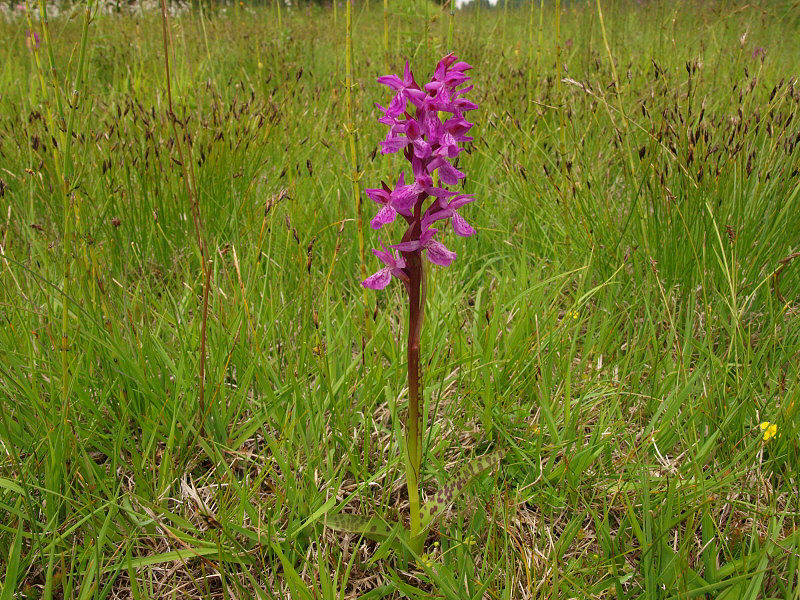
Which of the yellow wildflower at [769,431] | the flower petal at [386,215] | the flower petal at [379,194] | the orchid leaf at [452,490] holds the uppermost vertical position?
the flower petal at [379,194]

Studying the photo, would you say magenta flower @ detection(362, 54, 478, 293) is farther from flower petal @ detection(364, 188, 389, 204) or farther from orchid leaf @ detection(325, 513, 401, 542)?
orchid leaf @ detection(325, 513, 401, 542)

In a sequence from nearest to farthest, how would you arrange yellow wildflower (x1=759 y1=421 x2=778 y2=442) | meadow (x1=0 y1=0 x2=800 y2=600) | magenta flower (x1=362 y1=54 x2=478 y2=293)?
1. magenta flower (x1=362 y1=54 x2=478 y2=293)
2. meadow (x1=0 y1=0 x2=800 y2=600)
3. yellow wildflower (x1=759 y1=421 x2=778 y2=442)

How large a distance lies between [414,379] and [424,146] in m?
0.45

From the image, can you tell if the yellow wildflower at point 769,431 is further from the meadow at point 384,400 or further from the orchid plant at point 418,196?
the orchid plant at point 418,196

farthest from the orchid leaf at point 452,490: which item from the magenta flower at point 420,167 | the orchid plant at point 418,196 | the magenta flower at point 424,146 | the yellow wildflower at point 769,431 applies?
the yellow wildflower at point 769,431

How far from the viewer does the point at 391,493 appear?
4.70 ft

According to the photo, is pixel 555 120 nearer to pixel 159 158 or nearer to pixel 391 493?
pixel 159 158

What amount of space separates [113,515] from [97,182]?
1719mm

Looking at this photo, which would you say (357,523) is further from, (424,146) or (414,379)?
(424,146)

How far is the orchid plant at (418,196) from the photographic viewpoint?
103 cm

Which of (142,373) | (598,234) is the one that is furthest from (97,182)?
(598,234)

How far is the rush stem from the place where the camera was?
1.10 meters

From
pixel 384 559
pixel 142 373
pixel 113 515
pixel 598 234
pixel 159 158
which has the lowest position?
pixel 384 559

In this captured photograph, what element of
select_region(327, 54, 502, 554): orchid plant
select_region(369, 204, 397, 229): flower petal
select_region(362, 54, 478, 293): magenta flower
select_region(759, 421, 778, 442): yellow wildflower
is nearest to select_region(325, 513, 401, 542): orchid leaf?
select_region(327, 54, 502, 554): orchid plant
